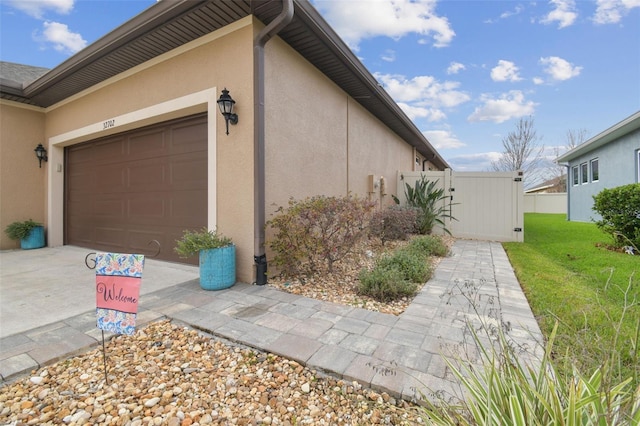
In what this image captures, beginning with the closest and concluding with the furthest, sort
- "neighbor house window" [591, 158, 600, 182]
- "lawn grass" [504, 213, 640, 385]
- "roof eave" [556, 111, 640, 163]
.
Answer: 1. "lawn grass" [504, 213, 640, 385]
2. "roof eave" [556, 111, 640, 163]
3. "neighbor house window" [591, 158, 600, 182]

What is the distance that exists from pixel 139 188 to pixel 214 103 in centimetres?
270

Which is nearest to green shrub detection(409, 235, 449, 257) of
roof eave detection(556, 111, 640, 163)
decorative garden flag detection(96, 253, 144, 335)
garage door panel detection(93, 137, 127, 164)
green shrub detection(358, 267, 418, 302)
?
green shrub detection(358, 267, 418, 302)

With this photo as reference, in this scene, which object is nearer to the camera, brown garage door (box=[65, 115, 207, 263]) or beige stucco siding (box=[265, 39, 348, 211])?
beige stucco siding (box=[265, 39, 348, 211])

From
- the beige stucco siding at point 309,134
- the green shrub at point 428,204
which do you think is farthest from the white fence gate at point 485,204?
the beige stucco siding at point 309,134

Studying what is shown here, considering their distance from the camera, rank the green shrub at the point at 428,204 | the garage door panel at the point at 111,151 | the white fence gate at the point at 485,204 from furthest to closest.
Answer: the green shrub at the point at 428,204 < the white fence gate at the point at 485,204 < the garage door panel at the point at 111,151

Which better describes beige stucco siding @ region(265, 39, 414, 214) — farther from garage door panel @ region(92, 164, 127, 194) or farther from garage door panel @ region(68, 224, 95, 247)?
garage door panel @ region(68, 224, 95, 247)

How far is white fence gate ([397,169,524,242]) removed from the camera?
25.0ft

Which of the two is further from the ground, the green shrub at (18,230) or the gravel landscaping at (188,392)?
the green shrub at (18,230)

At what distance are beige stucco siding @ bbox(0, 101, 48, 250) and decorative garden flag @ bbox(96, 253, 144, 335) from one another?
7.55 meters

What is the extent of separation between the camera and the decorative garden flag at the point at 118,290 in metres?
1.90

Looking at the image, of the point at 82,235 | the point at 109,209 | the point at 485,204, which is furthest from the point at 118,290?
the point at 485,204

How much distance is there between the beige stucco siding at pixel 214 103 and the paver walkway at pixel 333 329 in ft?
3.21

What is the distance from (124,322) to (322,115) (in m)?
4.64

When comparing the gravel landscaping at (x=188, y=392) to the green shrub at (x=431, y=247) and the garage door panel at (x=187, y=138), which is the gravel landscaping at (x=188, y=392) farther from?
the green shrub at (x=431, y=247)
